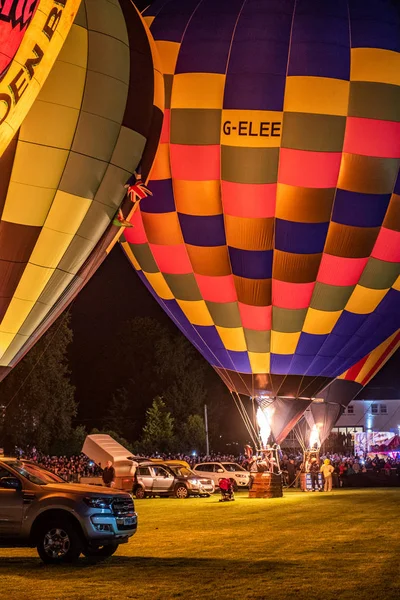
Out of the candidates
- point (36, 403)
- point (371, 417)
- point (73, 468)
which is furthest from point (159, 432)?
point (371, 417)

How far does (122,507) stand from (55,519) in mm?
844

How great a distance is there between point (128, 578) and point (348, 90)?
12.6m

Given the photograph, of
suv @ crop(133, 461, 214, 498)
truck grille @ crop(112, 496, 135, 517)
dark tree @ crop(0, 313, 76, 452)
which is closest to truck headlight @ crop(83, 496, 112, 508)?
truck grille @ crop(112, 496, 135, 517)

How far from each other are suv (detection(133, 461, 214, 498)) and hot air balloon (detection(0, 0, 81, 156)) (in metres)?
17.1

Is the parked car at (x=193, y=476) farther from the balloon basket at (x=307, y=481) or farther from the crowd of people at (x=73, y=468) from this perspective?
the crowd of people at (x=73, y=468)

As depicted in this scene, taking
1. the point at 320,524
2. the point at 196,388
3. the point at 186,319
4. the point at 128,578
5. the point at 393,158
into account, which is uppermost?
the point at 196,388

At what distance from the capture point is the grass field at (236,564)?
9398mm

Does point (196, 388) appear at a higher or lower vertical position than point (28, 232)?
higher

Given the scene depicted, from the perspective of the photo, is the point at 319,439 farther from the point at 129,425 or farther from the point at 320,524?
the point at 129,425

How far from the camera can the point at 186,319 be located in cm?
2358

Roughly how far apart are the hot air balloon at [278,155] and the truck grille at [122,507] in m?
9.85

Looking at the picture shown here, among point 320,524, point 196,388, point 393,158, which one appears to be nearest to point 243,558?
point 320,524

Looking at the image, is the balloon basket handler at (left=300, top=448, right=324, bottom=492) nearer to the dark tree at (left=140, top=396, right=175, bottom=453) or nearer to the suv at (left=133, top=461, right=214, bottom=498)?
the suv at (left=133, top=461, right=214, bottom=498)

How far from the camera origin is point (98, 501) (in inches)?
452
